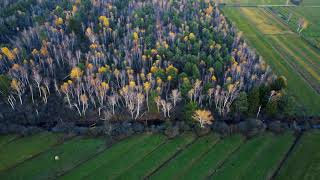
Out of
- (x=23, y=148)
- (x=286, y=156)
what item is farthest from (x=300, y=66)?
(x=23, y=148)

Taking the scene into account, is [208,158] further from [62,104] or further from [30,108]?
[30,108]

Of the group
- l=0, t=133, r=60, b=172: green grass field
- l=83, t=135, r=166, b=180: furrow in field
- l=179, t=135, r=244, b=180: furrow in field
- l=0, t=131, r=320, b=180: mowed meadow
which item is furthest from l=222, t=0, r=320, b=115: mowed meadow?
l=0, t=133, r=60, b=172: green grass field

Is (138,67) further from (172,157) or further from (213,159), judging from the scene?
(213,159)

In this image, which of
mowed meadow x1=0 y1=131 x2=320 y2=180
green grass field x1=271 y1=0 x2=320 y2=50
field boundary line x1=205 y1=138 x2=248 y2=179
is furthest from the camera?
green grass field x1=271 y1=0 x2=320 y2=50

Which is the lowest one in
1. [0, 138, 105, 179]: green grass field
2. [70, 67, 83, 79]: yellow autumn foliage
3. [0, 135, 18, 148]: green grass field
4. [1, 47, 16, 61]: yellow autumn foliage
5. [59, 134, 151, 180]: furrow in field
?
[59, 134, 151, 180]: furrow in field

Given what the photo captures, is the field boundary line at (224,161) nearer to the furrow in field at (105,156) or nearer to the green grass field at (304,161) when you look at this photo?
the green grass field at (304,161)

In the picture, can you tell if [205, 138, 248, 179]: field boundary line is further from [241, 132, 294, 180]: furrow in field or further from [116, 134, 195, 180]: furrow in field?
[116, 134, 195, 180]: furrow in field

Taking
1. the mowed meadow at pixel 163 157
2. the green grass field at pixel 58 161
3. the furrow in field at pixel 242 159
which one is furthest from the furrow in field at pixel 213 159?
the green grass field at pixel 58 161

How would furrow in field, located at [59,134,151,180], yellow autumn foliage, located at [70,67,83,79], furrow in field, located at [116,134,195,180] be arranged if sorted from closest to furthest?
1. furrow in field, located at [59,134,151,180]
2. furrow in field, located at [116,134,195,180]
3. yellow autumn foliage, located at [70,67,83,79]
